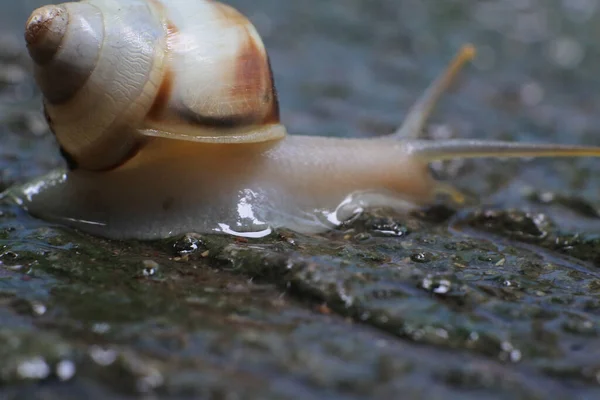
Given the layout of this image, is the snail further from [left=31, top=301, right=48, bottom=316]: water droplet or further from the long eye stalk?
[left=31, top=301, right=48, bottom=316]: water droplet

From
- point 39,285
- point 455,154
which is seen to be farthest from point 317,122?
point 39,285

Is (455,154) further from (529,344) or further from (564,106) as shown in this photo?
(564,106)

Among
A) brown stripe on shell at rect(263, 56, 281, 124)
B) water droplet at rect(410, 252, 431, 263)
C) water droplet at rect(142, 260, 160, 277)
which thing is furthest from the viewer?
brown stripe on shell at rect(263, 56, 281, 124)

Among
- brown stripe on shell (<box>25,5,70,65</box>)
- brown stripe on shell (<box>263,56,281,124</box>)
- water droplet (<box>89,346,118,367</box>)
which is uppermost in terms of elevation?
brown stripe on shell (<box>25,5,70,65</box>)

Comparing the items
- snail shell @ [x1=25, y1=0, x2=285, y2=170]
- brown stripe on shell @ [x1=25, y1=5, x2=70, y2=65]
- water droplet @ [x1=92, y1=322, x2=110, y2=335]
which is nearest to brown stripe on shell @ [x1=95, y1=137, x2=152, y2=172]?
snail shell @ [x1=25, y1=0, x2=285, y2=170]

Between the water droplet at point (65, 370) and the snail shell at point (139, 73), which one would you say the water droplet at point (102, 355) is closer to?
the water droplet at point (65, 370)

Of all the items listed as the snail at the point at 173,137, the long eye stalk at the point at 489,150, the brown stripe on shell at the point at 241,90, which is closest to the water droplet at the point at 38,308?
the snail at the point at 173,137
